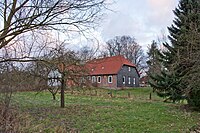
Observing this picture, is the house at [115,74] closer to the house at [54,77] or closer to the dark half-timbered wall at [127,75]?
the dark half-timbered wall at [127,75]

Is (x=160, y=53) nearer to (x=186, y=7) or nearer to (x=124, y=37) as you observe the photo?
(x=186, y=7)

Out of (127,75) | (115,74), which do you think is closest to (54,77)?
(115,74)

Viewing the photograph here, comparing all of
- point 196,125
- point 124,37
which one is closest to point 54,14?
point 196,125

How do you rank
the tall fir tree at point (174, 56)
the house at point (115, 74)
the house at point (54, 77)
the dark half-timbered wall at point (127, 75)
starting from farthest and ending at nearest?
1. the dark half-timbered wall at point (127, 75)
2. the house at point (115, 74)
3. the tall fir tree at point (174, 56)
4. the house at point (54, 77)

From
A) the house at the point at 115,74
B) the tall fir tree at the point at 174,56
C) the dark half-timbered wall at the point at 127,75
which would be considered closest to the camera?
the tall fir tree at the point at 174,56

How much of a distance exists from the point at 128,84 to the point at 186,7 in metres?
34.1

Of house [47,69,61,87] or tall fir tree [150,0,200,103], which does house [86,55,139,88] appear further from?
house [47,69,61,87]

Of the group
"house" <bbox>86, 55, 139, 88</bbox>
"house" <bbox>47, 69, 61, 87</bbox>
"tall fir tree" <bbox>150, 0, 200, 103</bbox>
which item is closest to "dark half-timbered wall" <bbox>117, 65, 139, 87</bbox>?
"house" <bbox>86, 55, 139, 88</bbox>

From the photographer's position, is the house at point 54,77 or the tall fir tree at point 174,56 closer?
the house at point 54,77

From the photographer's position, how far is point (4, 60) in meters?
6.42

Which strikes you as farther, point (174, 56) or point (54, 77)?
point (174, 56)

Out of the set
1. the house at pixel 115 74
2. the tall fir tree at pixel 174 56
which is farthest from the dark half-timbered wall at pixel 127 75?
the tall fir tree at pixel 174 56

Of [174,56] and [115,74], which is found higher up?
[115,74]

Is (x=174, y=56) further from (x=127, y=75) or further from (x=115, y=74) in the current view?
(x=127, y=75)
